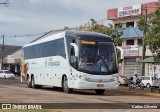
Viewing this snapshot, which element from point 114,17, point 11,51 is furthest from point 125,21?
point 11,51

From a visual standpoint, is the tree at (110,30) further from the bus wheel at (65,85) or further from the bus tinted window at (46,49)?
the bus wheel at (65,85)

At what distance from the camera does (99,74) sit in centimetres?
2534

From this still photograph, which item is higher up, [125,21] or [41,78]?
[125,21]

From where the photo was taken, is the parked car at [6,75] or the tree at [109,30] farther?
the parked car at [6,75]

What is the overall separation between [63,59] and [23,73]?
1114 centimetres

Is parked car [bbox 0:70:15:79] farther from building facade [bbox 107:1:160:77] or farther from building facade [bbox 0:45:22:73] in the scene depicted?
building facade [bbox 0:45:22:73]

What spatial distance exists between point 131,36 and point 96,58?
1340 inches

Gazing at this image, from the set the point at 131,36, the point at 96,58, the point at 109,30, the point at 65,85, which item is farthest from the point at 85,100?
the point at 131,36

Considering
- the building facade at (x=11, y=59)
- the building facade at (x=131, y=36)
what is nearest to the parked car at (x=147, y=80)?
the building facade at (x=131, y=36)

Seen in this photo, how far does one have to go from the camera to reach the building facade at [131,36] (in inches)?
2259

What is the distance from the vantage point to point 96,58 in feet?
83.4

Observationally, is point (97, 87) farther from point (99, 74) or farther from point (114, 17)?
point (114, 17)

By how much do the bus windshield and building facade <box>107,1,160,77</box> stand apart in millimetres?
30570

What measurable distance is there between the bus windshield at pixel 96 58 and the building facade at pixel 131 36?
30570 mm
